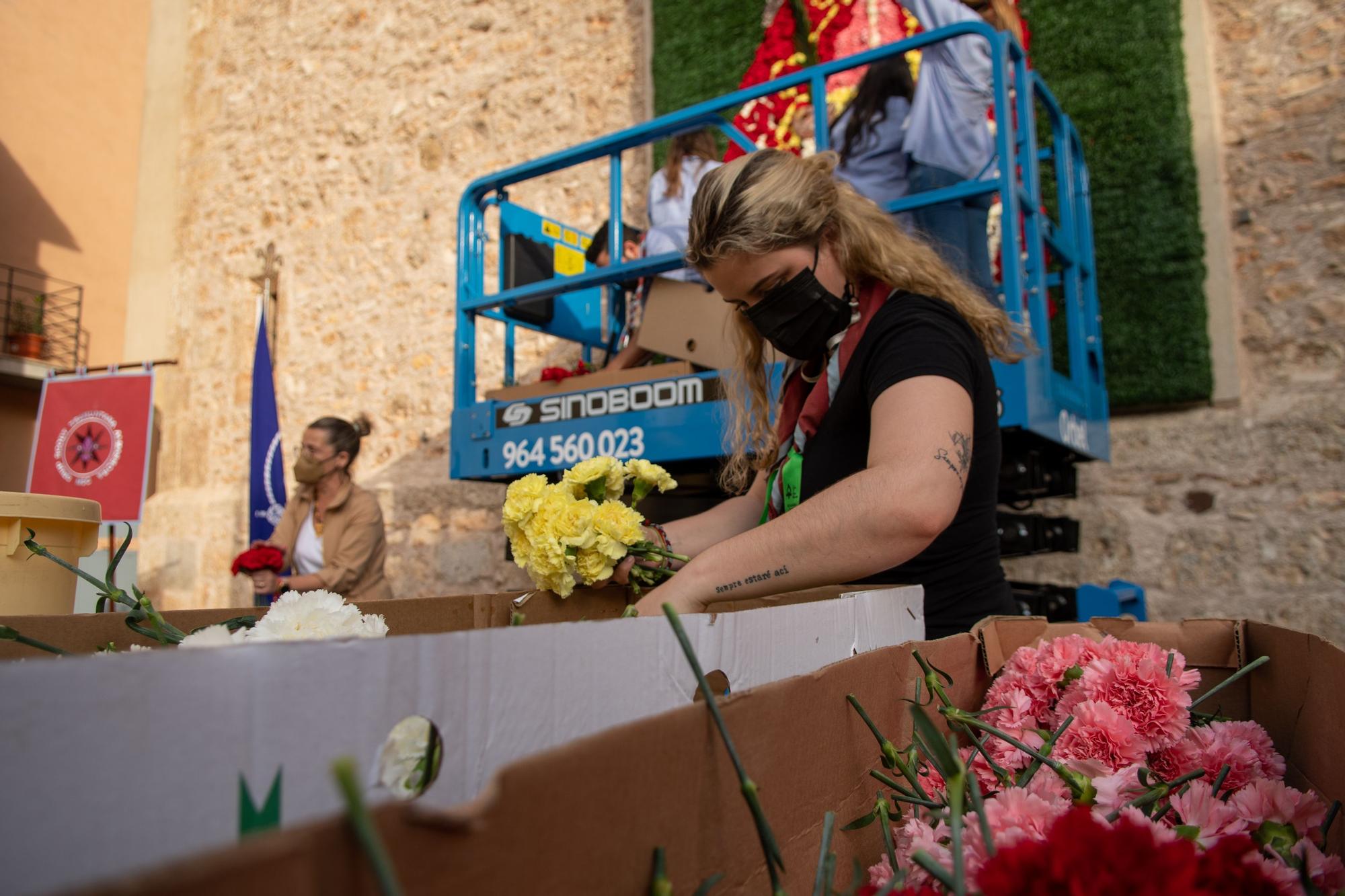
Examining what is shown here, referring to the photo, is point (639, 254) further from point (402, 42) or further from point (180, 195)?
point (180, 195)

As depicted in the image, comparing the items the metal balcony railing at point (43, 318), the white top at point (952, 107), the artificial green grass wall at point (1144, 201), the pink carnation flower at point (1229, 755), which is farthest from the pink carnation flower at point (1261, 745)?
the metal balcony railing at point (43, 318)

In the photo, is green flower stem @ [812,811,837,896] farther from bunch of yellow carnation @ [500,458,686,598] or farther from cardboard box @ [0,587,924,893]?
bunch of yellow carnation @ [500,458,686,598]

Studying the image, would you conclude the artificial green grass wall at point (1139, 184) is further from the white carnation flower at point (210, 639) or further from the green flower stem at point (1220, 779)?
the white carnation flower at point (210, 639)

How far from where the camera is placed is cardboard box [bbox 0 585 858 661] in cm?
88

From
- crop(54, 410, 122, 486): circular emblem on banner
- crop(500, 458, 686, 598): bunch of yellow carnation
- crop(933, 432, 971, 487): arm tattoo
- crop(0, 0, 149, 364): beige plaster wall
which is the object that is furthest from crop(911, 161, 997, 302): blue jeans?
crop(0, 0, 149, 364): beige plaster wall

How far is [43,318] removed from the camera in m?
9.03

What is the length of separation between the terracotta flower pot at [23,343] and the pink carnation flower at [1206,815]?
418 inches

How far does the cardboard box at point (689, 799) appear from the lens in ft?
0.97

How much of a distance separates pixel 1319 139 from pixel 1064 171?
4.44ft

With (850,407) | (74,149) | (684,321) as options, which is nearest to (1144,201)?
(684,321)

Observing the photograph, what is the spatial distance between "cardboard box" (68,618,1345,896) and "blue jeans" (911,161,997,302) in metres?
2.01

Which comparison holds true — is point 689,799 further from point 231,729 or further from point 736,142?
point 736,142

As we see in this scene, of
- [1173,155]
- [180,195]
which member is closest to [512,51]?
[180,195]

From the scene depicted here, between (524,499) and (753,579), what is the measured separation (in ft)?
1.24
